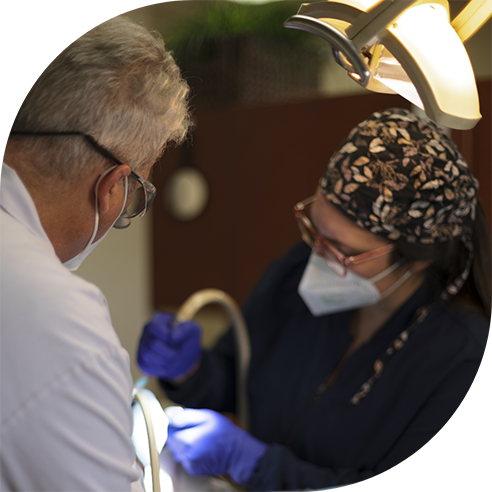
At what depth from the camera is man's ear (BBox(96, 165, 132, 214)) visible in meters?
0.67

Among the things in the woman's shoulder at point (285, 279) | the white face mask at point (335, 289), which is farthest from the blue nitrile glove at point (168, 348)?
the white face mask at point (335, 289)

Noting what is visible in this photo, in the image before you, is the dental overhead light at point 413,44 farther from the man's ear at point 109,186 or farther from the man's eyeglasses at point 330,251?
the man's eyeglasses at point 330,251

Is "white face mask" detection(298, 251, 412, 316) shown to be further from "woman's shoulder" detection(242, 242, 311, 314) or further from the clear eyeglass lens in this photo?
the clear eyeglass lens

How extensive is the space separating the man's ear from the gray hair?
0.02 metres

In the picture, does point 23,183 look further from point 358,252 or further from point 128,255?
point 128,255

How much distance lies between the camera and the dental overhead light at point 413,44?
573 millimetres

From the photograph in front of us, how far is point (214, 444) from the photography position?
1.07 meters

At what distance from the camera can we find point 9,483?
0.52 metres

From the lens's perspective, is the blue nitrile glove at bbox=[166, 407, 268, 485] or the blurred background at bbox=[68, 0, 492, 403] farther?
the blurred background at bbox=[68, 0, 492, 403]

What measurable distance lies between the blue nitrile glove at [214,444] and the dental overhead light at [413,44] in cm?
74

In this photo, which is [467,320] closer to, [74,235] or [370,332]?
[370,332]

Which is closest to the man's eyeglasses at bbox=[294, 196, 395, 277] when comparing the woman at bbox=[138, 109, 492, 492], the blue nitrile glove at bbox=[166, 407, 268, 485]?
A: the woman at bbox=[138, 109, 492, 492]

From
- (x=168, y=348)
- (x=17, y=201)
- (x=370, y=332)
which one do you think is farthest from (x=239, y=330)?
(x=17, y=201)

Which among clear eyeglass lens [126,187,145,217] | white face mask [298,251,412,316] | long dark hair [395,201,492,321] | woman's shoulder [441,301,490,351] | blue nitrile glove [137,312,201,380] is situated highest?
clear eyeglass lens [126,187,145,217]
